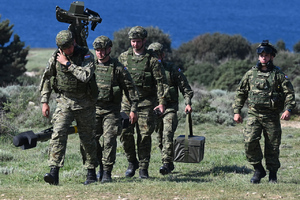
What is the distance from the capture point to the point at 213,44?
146 feet

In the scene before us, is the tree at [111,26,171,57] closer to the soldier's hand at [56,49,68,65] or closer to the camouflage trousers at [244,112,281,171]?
the camouflage trousers at [244,112,281,171]

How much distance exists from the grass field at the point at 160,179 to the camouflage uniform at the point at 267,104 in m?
0.58

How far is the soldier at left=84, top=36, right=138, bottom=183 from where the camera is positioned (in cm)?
922

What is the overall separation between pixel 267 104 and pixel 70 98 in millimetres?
2758

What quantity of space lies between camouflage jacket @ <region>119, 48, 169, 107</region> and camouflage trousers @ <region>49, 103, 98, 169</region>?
4.25 feet

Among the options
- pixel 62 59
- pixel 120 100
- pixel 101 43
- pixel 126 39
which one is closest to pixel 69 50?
pixel 62 59

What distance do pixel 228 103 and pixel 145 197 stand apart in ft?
47.6

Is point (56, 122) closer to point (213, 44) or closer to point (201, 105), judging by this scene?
point (201, 105)

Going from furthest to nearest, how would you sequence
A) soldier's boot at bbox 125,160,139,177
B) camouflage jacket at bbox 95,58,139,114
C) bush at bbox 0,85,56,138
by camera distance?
bush at bbox 0,85,56,138 → soldier's boot at bbox 125,160,139,177 → camouflage jacket at bbox 95,58,139,114

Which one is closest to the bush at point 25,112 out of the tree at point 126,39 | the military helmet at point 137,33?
the military helmet at point 137,33

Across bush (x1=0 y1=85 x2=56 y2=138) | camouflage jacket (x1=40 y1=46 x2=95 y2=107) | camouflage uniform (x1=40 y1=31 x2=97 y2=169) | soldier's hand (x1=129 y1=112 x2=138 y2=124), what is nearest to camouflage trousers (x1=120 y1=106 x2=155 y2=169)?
soldier's hand (x1=129 y1=112 x2=138 y2=124)

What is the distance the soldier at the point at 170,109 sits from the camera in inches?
426

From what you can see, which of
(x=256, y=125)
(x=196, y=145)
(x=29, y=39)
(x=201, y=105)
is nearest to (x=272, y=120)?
(x=256, y=125)

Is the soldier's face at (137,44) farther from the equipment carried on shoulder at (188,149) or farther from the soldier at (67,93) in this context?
the equipment carried on shoulder at (188,149)
